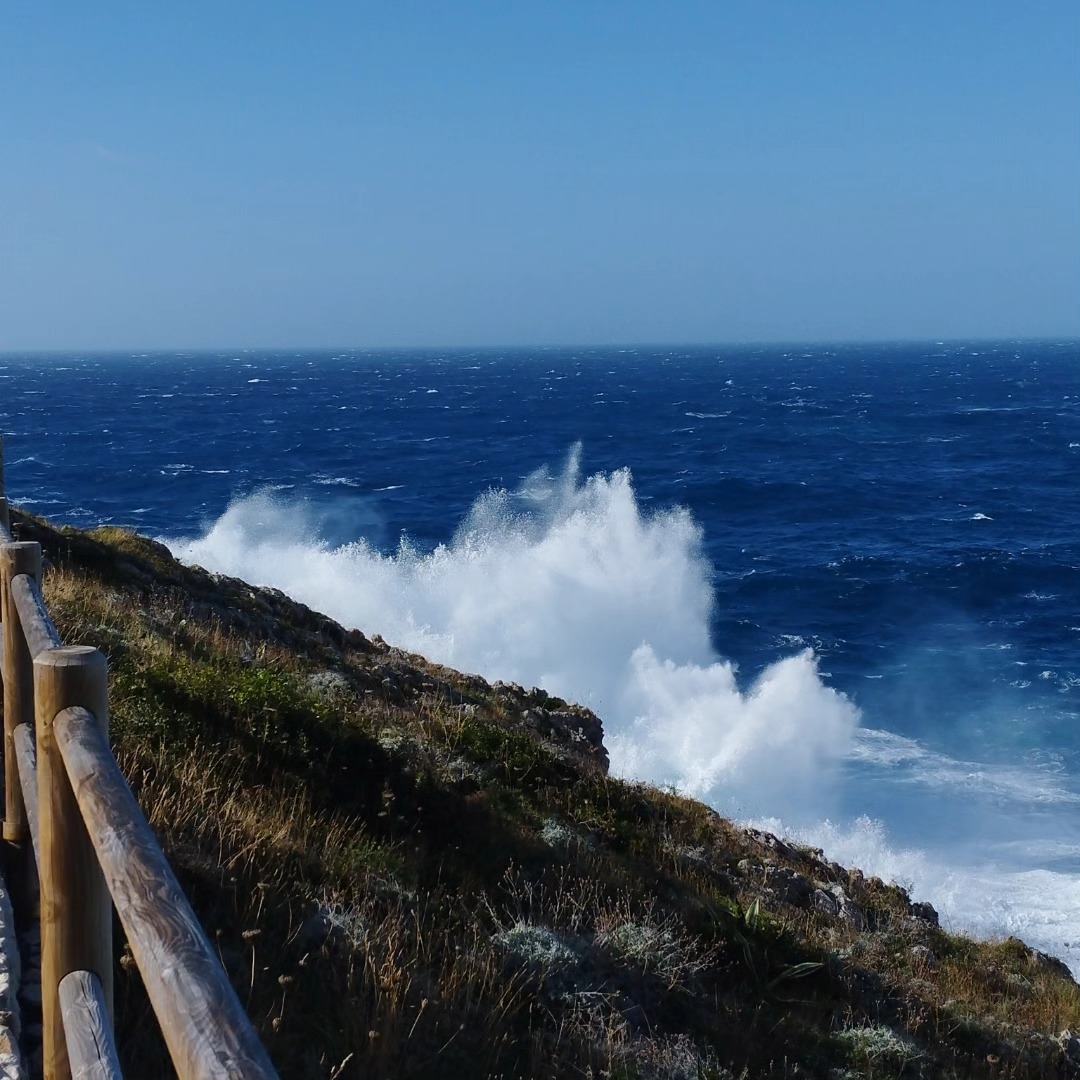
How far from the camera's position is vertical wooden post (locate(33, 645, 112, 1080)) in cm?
239

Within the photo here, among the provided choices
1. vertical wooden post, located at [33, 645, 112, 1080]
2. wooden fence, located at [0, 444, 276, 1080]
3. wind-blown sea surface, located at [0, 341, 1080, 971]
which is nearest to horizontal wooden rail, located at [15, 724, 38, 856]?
wooden fence, located at [0, 444, 276, 1080]

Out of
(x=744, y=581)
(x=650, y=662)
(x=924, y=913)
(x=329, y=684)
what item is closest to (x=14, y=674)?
(x=329, y=684)

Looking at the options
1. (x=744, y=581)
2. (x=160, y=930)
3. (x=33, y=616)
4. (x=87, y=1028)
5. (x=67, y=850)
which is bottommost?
(x=744, y=581)

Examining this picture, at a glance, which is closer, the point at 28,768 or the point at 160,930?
the point at 160,930

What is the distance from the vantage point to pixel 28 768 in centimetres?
342

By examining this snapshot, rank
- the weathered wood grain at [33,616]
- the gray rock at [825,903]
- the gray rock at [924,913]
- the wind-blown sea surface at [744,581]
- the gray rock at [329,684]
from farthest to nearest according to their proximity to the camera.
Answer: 1. the wind-blown sea surface at [744,581]
2. the gray rock at [924,913]
3. the gray rock at [825,903]
4. the gray rock at [329,684]
5. the weathered wood grain at [33,616]

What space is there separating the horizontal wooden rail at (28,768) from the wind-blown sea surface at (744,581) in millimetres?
17816

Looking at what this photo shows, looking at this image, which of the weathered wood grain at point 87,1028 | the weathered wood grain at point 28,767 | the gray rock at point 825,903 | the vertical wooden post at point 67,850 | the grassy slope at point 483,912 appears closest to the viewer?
the weathered wood grain at point 87,1028

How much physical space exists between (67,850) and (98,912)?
155 millimetres

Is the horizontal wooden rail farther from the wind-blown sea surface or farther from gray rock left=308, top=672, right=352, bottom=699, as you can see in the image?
the wind-blown sea surface

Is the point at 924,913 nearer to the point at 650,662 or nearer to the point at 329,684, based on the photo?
the point at 329,684

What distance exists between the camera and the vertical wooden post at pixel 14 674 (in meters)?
3.65

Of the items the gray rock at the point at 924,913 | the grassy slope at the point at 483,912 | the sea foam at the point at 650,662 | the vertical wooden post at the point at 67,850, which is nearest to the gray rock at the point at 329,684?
the grassy slope at the point at 483,912

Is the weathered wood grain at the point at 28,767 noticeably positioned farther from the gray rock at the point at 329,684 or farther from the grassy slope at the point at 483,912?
the gray rock at the point at 329,684
